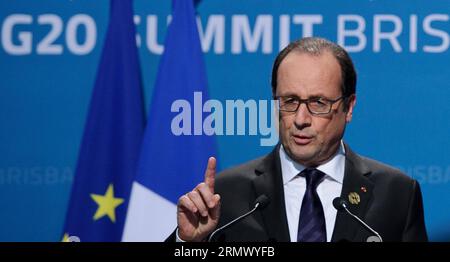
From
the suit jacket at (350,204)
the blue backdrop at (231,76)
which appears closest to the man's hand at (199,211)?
the suit jacket at (350,204)

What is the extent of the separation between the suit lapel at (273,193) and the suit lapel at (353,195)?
178 millimetres

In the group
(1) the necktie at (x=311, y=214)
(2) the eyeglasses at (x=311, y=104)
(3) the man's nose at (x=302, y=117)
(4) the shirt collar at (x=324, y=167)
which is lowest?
(1) the necktie at (x=311, y=214)

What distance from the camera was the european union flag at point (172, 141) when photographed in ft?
12.5

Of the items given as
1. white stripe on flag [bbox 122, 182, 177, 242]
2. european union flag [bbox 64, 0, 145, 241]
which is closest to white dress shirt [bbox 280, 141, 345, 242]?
white stripe on flag [bbox 122, 182, 177, 242]

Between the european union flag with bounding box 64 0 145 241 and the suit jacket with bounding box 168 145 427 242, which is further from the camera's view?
the european union flag with bounding box 64 0 145 241

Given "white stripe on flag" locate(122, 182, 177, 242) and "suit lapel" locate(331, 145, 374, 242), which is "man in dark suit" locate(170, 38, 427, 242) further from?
"white stripe on flag" locate(122, 182, 177, 242)

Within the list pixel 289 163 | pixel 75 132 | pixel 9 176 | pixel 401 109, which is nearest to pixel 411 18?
pixel 401 109

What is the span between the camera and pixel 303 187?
129 inches

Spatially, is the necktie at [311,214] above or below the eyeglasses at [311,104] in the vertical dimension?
below

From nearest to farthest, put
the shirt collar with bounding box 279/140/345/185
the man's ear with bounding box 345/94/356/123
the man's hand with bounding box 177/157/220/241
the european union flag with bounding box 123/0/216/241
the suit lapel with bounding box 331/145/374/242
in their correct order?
the man's hand with bounding box 177/157/220/241 < the suit lapel with bounding box 331/145/374/242 < the shirt collar with bounding box 279/140/345/185 < the man's ear with bounding box 345/94/356/123 < the european union flag with bounding box 123/0/216/241

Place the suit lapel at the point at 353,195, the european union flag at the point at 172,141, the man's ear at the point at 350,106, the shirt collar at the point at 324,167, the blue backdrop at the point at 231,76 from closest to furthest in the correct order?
1. the suit lapel at the point at 353,195
2. the shirt collar at the point at 324,167
3. the man's ear at the point at 350,106
4. the blue backdrop at the point at 231,76
5. the european union flag at the point at 172,141

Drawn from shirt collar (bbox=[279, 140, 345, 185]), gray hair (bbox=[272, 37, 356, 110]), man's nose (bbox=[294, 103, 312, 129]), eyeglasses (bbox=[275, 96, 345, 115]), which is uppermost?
gray hair (bbox=[272, 37, 356, 110])

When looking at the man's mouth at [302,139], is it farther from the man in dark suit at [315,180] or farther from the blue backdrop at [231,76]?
the blue backdrop at [231,76]

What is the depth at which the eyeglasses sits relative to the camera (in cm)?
329
